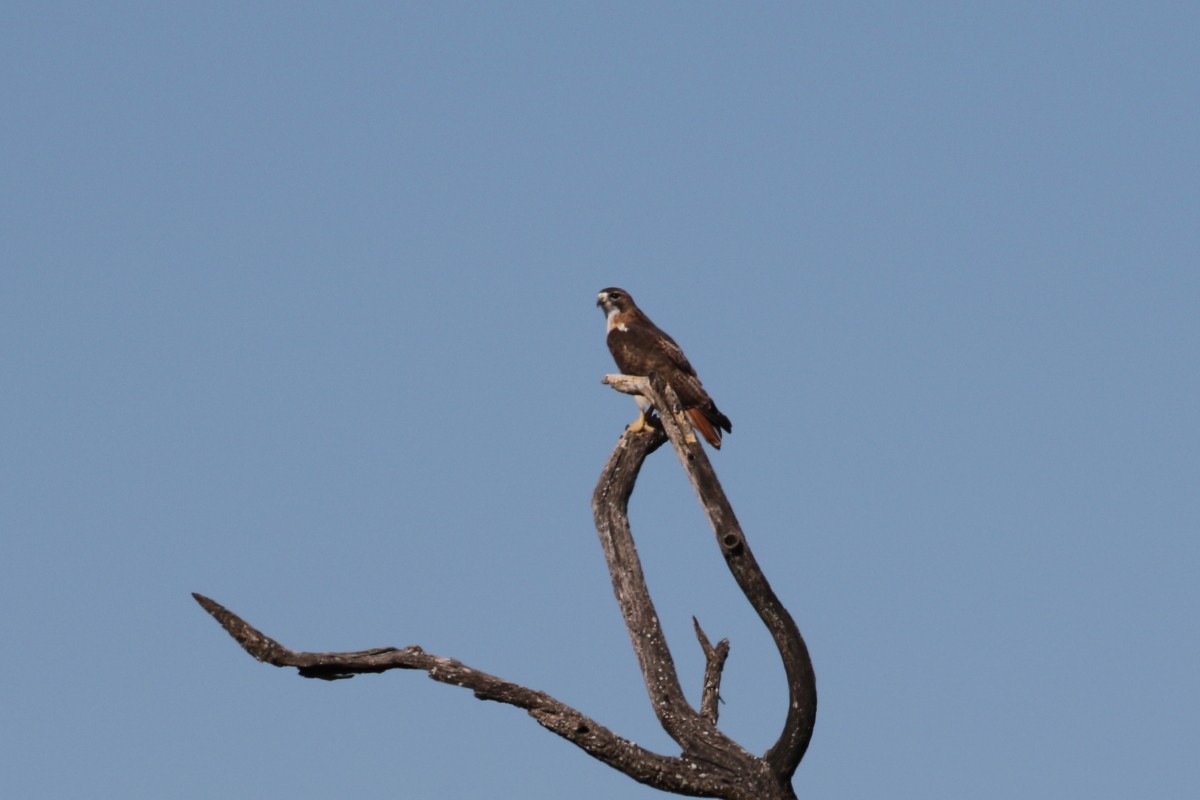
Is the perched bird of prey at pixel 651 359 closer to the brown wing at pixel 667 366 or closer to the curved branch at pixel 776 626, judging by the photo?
the brown wing at pixel 667 366

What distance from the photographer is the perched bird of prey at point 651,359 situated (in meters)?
10.5

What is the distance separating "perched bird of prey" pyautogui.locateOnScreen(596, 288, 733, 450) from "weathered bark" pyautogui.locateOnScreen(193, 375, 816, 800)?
441 millimetres

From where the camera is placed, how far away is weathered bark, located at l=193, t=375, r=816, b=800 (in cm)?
910

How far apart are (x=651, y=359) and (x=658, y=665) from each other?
2.34 m

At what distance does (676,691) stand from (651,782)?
0.55 m

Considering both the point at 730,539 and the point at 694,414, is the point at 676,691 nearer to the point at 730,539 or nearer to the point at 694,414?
the point at 730,539

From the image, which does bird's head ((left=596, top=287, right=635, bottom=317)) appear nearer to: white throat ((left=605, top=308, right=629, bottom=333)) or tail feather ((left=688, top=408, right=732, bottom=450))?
white throat ((left=605, top=308, right=629, bottom=333))

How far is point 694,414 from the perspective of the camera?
10.5m

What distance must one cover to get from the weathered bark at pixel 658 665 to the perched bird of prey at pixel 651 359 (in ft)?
1.45

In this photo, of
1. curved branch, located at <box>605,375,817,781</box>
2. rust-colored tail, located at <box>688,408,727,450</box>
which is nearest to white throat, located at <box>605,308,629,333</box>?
rust-colored tail, located at <box>688,408,727,450</box>

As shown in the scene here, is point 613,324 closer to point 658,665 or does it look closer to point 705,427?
point 705,427

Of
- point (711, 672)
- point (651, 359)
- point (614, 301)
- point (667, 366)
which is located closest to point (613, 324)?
point (614, 301)

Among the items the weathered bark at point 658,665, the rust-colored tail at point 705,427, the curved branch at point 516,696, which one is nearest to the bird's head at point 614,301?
the rust-colored tail at point 705,427

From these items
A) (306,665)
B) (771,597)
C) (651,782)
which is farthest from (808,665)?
(306,665)
